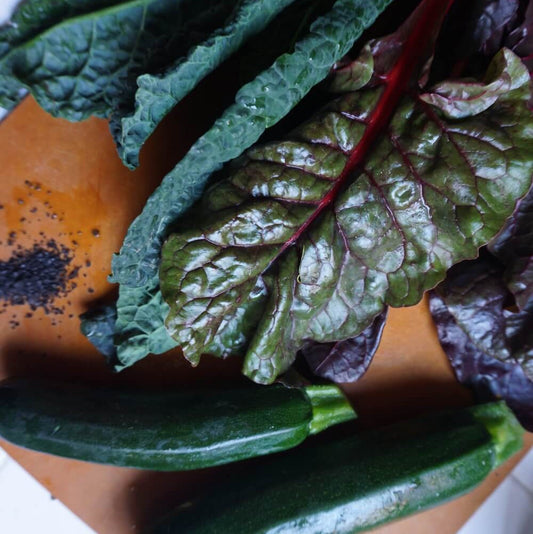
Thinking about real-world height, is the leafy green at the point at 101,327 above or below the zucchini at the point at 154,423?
above

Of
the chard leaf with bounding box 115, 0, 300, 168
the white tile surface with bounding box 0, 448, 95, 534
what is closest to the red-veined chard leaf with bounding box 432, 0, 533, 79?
the chard leaf with bounding box 115, 0, 300, 168

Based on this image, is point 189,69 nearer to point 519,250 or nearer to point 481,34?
point 481,34

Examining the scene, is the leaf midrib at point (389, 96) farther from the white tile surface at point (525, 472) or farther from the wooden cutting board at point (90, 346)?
the white tile surface at point (525, 472)

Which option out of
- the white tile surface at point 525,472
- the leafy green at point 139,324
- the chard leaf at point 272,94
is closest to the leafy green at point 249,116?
the chard leaf at point 272,94

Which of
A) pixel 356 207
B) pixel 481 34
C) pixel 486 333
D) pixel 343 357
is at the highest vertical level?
pixel 481 34

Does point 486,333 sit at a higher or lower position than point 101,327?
higher

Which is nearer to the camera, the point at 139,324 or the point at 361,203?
the point at 361,203

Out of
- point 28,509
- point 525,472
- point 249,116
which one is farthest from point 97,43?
point 525,472
